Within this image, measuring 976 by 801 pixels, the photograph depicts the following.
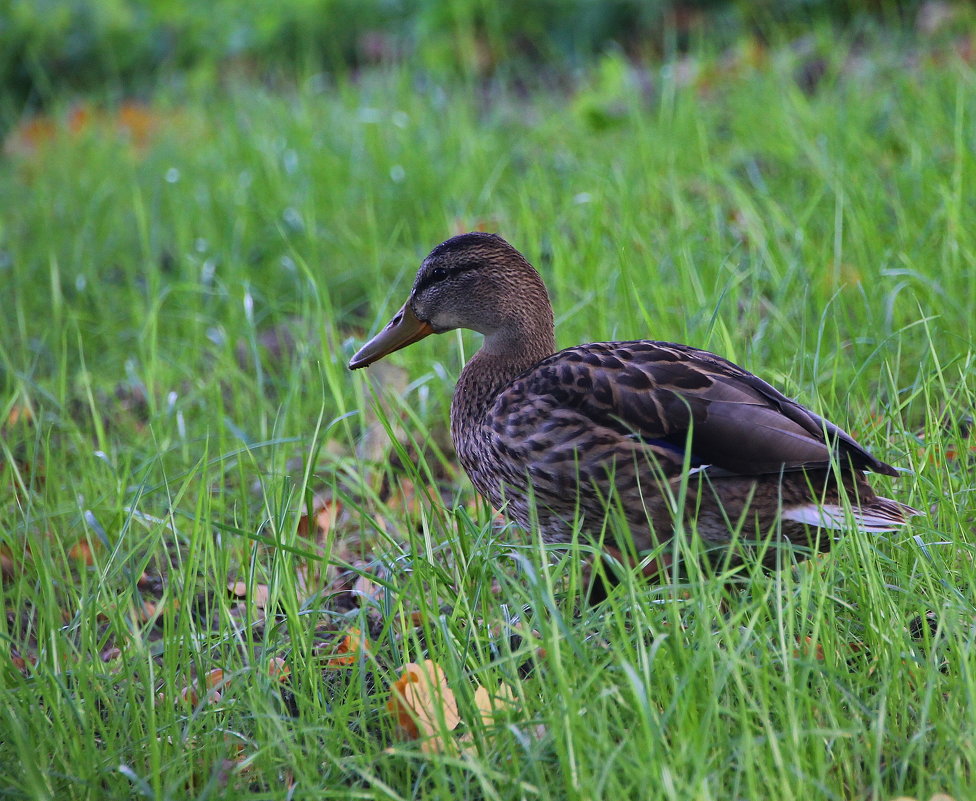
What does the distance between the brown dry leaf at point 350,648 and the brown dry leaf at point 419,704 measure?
102 millimetres

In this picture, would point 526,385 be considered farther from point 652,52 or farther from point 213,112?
point 652,52

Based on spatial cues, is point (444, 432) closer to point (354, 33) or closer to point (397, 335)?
point (397, 335)

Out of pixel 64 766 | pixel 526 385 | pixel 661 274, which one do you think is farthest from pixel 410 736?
pixel 661 274

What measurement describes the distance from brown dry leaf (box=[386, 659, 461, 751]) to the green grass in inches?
1.5

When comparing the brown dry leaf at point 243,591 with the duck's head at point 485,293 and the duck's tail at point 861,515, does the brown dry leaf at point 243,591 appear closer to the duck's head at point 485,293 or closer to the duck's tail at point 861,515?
the duck's head at point 485,293

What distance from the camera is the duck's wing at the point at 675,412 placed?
241cm

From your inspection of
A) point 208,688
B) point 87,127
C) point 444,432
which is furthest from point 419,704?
point 87,127

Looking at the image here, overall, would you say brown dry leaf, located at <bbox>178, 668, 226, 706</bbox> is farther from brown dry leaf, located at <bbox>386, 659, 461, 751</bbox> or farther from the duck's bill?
the duck's bill

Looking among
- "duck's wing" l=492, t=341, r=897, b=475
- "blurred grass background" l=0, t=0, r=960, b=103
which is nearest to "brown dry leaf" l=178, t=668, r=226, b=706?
"duck's wing" l=492, t=341, r=897, b=475

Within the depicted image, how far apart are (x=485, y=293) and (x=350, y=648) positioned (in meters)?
1.04

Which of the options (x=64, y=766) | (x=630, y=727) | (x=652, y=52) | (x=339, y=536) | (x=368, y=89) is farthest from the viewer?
(x=652, y=52)

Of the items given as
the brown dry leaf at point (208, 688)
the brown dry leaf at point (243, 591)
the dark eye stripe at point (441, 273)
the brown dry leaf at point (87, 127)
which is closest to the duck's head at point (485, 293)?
the dark eye stripe at point (441, 273)

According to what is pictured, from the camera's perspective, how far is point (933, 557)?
2223 mm

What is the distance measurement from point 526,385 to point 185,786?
1160 millimetres
